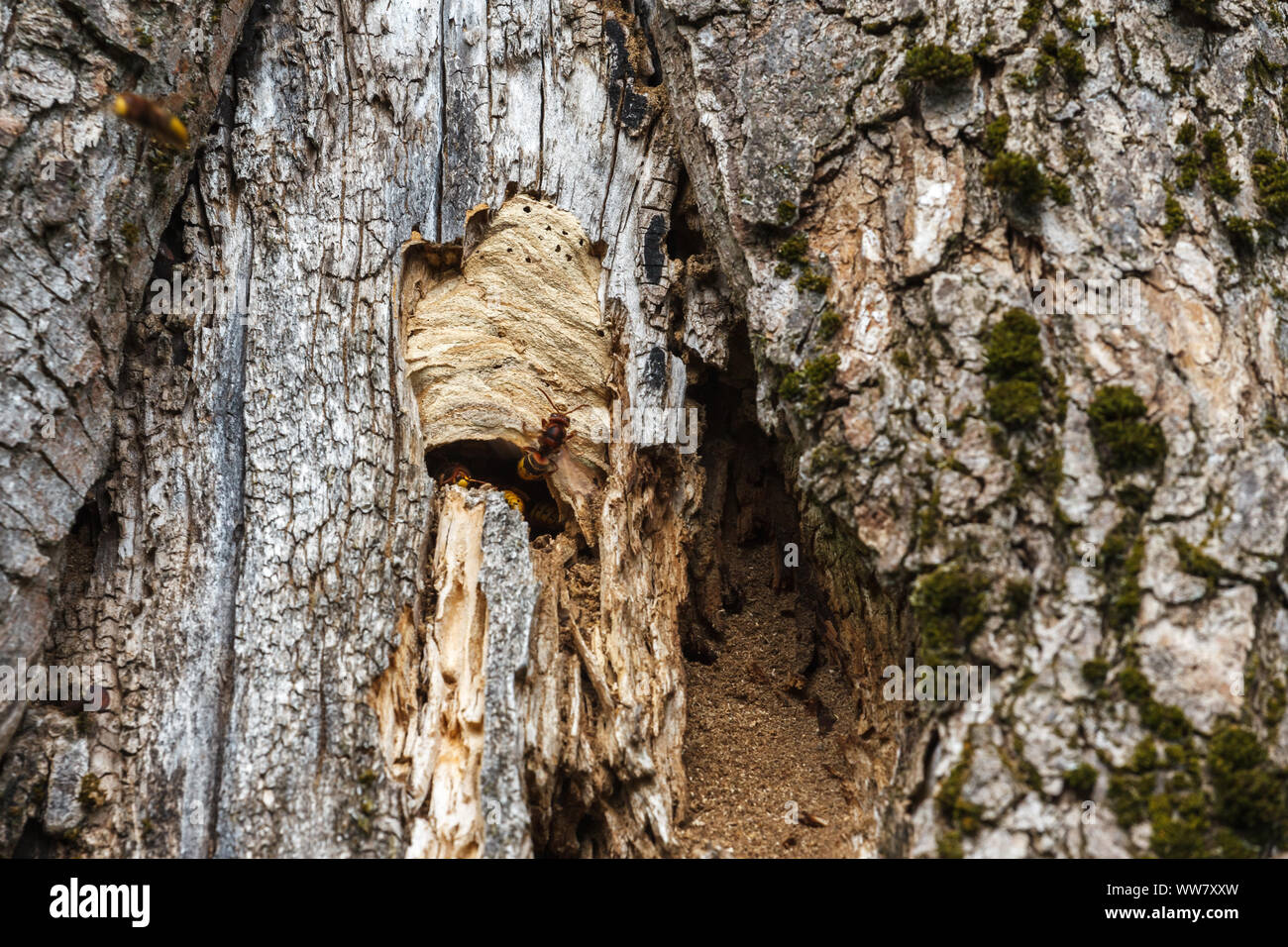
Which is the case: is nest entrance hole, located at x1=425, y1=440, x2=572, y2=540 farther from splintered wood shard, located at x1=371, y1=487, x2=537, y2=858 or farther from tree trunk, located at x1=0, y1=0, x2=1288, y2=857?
splintered wood shard, located at x1=371, y1=487, x2=537, y2=858

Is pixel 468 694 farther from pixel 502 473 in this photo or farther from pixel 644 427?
pixel 644 427

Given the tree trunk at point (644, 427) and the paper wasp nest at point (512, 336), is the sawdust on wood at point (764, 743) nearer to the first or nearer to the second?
the tree trunk at point (644, 427)

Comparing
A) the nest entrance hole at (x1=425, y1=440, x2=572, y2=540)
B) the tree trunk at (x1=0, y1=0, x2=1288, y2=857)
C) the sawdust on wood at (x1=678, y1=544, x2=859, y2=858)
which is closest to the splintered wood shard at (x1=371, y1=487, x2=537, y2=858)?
the tree trunk at (x1=0, y1=0, x2=1288, y2=857)

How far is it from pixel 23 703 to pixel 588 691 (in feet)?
9.86

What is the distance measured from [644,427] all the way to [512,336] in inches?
41.9

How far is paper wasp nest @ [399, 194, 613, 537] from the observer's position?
20.0 feet

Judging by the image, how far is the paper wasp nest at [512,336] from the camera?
6.08 metres

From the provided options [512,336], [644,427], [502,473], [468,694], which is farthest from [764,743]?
[512,336]

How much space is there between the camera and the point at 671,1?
19.6 ft

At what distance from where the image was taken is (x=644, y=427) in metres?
6.04

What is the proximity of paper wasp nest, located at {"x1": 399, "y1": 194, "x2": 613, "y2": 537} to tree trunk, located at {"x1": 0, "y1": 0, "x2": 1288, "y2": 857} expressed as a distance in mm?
27

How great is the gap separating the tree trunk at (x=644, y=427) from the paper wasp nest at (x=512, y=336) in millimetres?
27
